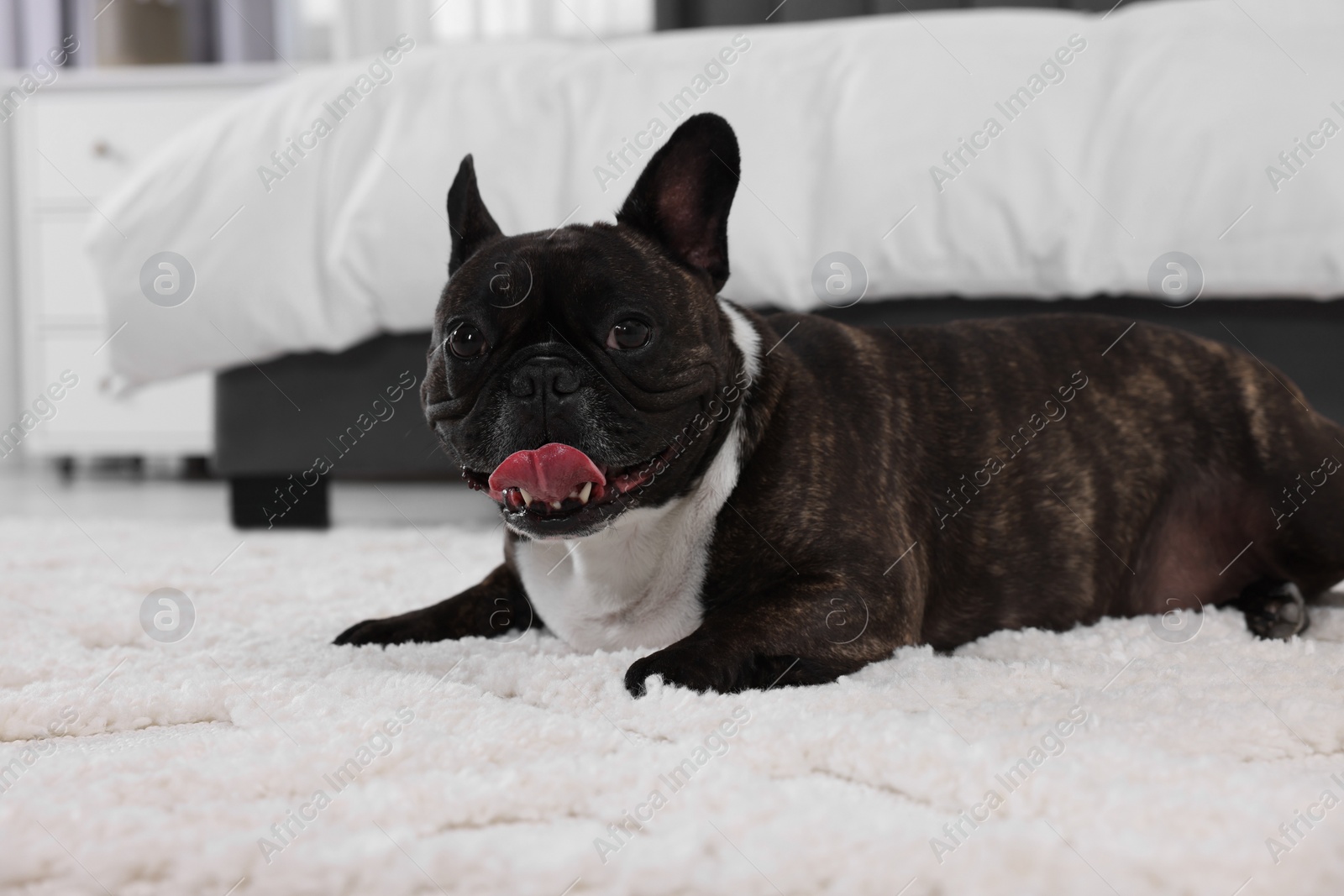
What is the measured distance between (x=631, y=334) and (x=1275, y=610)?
2.69 ft

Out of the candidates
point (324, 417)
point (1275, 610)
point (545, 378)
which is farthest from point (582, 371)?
point (324, 417)

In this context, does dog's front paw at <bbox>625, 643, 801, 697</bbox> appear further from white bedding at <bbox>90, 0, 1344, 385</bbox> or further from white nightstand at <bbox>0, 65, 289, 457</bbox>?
white nightstand at <bbox>0, 65, 289, 457</bbox>

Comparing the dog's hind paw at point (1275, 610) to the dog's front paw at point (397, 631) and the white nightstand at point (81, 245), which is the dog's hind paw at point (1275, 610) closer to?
the dog's front paw at point (397, 631)

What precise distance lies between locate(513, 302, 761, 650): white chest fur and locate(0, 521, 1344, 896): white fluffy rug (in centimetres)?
5

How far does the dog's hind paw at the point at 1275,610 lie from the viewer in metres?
1.30

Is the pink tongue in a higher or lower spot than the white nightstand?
higher

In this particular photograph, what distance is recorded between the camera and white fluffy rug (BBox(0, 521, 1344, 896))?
627mm

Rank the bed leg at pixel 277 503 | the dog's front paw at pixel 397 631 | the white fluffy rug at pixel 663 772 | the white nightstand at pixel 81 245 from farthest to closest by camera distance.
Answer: the white nightstand at pixel 81 245
the bed leg at pixel 277 503
the dog's front paw at pixel 397 631
the white fluffy rug at pixel 663 772

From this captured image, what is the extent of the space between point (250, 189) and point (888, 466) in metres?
1.67

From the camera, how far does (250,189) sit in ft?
7.75

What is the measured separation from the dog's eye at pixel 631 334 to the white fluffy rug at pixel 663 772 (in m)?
0.31

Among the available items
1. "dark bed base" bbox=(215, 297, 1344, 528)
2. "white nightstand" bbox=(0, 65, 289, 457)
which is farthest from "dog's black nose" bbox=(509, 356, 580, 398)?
"white nightstand" bbox=(0, 65, 289, 457)

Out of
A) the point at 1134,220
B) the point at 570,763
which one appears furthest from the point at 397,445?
the point at 570,763

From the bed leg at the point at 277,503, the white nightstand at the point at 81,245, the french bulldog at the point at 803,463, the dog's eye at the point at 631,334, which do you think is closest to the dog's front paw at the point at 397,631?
the french bulldog at the point at 803,463
